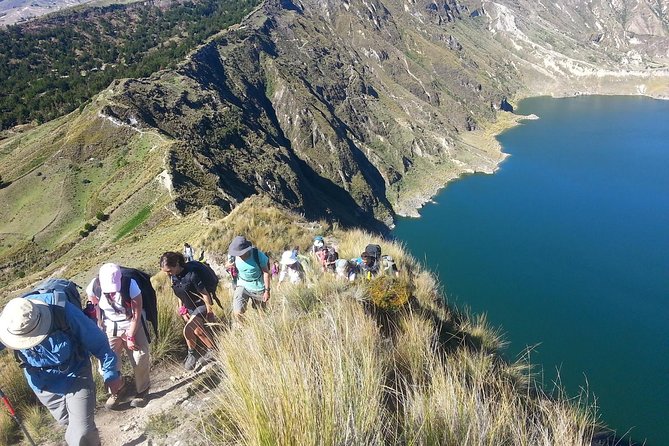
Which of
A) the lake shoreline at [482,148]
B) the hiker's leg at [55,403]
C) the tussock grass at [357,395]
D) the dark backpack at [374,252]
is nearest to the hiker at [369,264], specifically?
the dark backpack at [374,252]

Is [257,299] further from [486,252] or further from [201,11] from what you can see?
[201,11]

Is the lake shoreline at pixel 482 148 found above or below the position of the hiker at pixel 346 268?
below

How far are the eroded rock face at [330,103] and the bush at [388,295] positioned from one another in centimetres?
2127

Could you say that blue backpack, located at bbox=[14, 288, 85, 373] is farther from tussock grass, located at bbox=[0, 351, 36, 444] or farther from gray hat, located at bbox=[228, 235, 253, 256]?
gray hat, located at bbox=[228, 235, 253, 256]

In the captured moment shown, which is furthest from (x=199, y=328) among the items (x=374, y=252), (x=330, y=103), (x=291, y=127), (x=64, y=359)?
(x=330, y=103)

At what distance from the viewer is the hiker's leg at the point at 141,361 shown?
15.3 feet

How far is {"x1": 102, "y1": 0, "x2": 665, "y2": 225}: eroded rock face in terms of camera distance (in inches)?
1843

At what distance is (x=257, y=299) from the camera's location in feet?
19.8

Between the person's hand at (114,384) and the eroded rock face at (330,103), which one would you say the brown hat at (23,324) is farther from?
the eroded rock face at (330,103)

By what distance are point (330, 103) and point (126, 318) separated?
111 m

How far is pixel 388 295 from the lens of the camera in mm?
5406

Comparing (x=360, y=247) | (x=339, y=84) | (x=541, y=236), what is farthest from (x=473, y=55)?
(x=360, y=247)

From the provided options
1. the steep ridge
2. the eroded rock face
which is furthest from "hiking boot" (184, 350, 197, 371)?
the eroded rock face

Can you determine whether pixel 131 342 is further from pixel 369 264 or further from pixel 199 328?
pixel 369 264
